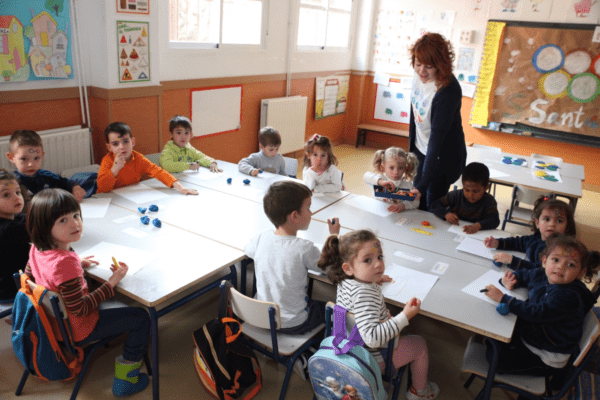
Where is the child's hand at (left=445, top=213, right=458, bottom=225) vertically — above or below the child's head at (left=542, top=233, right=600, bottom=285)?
below

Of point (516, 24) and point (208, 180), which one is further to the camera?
point (516, 24)

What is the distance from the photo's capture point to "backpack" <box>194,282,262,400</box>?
1.85m

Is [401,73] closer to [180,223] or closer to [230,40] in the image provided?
[230,40]

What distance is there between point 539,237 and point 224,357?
5.36 feet

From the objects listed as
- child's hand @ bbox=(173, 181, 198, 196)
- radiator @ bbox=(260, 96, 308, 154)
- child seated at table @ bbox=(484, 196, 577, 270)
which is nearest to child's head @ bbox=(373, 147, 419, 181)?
child seated at table @ bbox=(484, 196, 577, 270)

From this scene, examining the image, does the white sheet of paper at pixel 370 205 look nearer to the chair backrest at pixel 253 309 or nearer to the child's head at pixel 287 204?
the child's head at pixel 287 204

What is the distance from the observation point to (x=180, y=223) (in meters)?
2.43

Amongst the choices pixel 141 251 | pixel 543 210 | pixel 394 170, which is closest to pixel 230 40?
pixel 394 170

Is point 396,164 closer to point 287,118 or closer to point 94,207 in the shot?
point 94,207

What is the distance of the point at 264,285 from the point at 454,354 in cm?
Result: 122

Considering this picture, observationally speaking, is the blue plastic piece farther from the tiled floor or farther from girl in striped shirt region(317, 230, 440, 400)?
the tiled floor

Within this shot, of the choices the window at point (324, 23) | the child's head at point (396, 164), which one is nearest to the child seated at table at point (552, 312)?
the child's head at point (396, 164)

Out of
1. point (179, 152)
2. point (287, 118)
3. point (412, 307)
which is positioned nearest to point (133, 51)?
point (179, 152)

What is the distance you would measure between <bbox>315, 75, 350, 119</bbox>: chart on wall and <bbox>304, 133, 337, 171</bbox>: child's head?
3.45m
